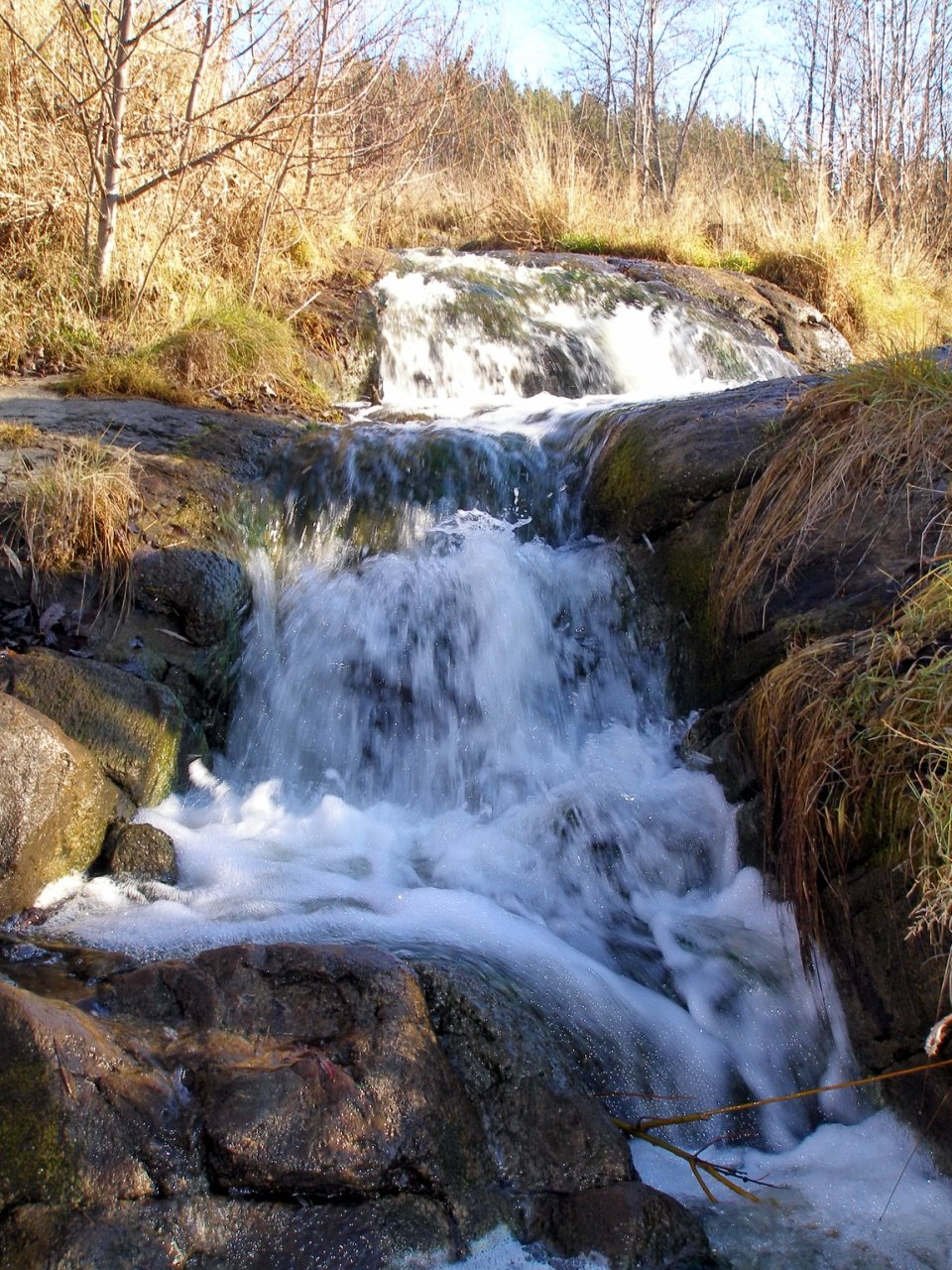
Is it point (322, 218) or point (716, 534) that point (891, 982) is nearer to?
point (716, 534)

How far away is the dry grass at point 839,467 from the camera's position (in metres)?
3.35

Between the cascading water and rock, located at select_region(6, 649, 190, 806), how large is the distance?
14 centimetres

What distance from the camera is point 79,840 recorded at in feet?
10.1

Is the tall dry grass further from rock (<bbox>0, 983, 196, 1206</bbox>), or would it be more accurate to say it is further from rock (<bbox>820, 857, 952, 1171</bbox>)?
rock (<bbox>0, 983, 196, 1206</bbox>)

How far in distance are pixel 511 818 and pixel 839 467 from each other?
5.42 ft

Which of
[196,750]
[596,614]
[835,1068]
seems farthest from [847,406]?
[196,750]

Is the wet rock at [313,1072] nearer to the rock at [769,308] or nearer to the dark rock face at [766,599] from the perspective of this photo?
the dark rock face at [766,599]

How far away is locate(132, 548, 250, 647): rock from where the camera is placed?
404 centimetres

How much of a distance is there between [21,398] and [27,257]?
141 cm

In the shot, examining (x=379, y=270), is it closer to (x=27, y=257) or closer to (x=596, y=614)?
(x=27, y=257)

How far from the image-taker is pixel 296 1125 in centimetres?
180

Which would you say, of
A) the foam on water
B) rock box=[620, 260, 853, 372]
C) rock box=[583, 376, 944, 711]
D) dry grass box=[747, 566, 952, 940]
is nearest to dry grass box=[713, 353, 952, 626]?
rock box=[583, 376, 944, 711]

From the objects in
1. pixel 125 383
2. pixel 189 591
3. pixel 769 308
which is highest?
pixel 769 308

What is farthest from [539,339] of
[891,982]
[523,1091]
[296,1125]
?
[296,1125]
